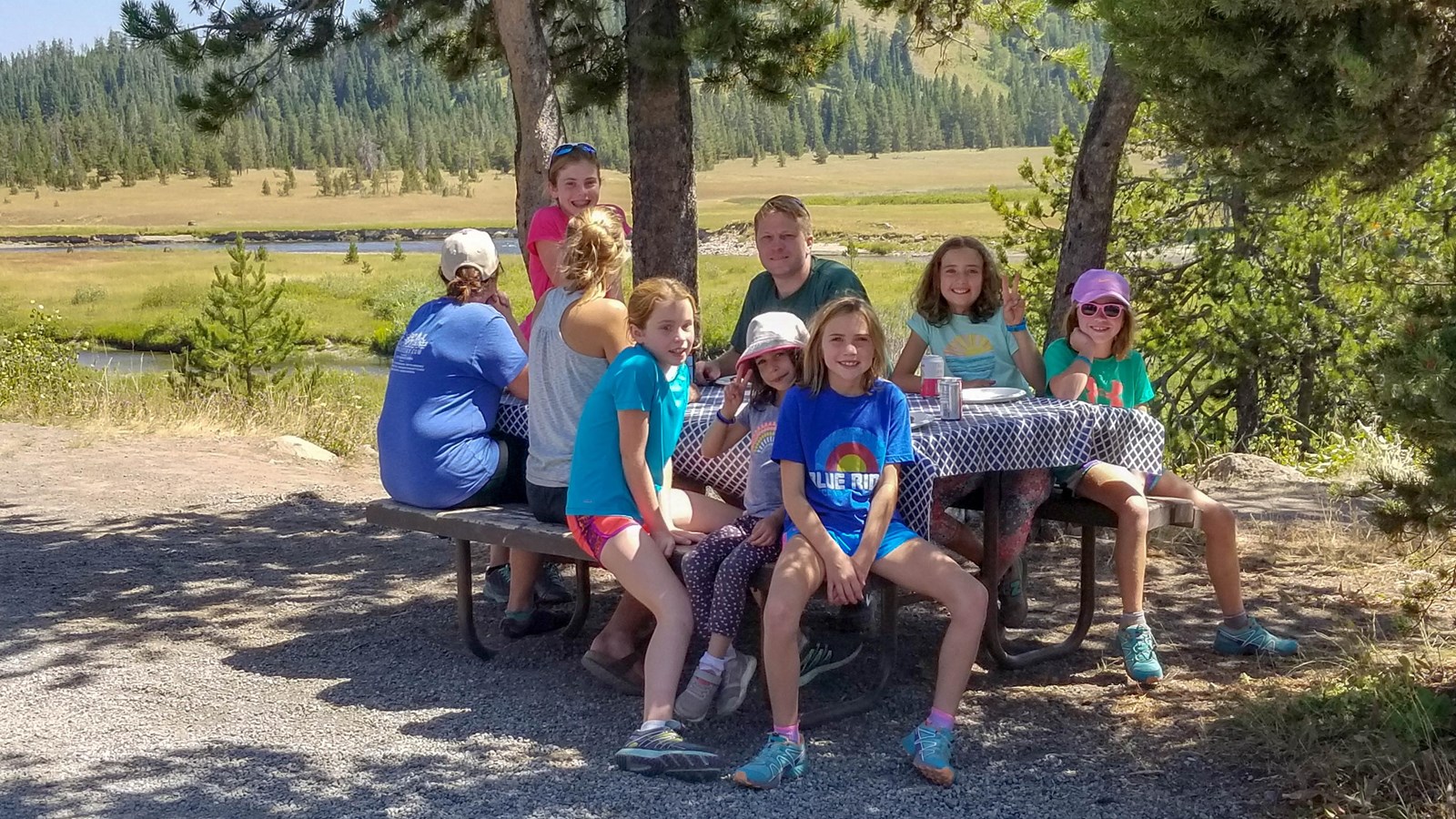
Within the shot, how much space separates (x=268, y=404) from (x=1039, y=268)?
6.71 meters

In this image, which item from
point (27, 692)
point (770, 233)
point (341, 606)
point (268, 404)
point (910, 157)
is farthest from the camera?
point (910, 157)

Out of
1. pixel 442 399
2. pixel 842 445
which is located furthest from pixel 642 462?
pixel 442 399

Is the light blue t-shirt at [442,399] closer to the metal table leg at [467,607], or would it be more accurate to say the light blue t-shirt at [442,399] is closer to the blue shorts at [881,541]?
the metal table leg at [467,607]

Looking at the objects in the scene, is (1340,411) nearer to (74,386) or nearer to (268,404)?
(268,404)

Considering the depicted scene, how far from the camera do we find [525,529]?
4.39 m

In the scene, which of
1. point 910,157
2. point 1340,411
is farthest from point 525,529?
point 910,157

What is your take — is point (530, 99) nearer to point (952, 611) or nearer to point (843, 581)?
point (843, 581)

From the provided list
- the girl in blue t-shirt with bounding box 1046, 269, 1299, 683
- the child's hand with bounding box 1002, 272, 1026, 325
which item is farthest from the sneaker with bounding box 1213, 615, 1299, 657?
the child's hand with bounding box 1002, 272, 1026, 325

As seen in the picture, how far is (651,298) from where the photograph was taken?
13.4ft

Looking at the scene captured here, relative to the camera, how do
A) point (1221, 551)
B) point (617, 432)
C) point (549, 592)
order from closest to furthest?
1. point (617, 432)
2. point (1221, 551)
3. point (549, 592)

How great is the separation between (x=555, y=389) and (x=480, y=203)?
120963 millimetres

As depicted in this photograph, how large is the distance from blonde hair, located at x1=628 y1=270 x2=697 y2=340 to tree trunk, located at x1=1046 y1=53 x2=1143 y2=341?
8.78 ft

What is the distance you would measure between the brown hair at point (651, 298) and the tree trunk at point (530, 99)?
1.81 meters

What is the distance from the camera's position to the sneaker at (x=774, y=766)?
3650 millimetres
